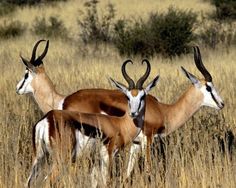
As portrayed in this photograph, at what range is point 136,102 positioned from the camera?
6633mm

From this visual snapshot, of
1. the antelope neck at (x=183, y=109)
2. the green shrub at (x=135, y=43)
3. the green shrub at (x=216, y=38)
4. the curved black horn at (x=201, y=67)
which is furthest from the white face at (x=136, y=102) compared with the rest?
the green shrub at (x=216, y=38)

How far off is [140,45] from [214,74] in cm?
619

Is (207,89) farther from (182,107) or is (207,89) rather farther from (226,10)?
(226,10)

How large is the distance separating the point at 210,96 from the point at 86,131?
7.56 feet

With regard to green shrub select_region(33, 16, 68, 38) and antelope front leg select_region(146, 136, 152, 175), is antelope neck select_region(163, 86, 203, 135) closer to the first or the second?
antelope front leg select_region(146, 136, 152, 175)

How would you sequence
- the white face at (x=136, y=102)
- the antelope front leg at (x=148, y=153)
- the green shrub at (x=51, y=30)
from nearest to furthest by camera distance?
the antelope front leg at (x=148, y=153)
the white face at (x=136, y=102)
the green shrub at (x=51, y=30)

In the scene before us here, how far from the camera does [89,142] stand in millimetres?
5926

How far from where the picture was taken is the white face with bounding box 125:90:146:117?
6.55 m

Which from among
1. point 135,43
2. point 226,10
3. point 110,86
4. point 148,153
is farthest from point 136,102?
point 226,10

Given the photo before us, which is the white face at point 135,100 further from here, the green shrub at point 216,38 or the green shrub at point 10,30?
the green shrub at point 10,30

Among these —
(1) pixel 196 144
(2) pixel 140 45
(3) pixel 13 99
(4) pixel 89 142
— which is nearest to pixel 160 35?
(2) pixel 140 45

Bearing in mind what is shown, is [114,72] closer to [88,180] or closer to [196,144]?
[196,144]

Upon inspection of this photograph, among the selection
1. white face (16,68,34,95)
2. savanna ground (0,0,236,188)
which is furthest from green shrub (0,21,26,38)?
white face (16,68,34,95)

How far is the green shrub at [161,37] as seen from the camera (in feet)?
58.8
